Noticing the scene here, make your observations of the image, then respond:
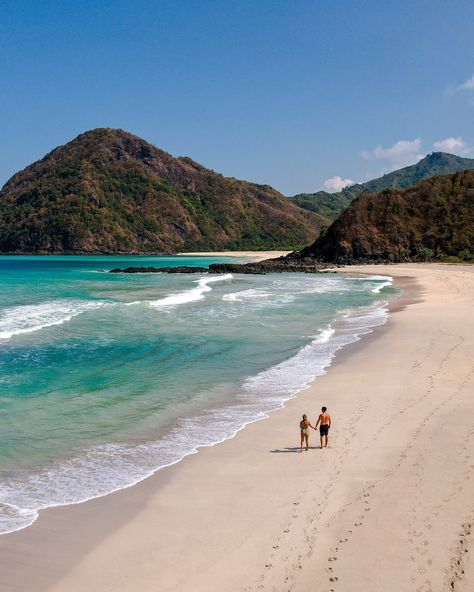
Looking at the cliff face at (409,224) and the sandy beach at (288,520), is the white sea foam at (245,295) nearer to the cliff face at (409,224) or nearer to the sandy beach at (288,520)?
the sandy beach at (288,520)

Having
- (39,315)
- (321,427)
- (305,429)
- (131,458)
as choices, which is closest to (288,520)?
(305,429)

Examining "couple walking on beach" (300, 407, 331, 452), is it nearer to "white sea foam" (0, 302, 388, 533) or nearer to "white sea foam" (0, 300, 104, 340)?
"white sea foam" (0, 302, 388, 533)

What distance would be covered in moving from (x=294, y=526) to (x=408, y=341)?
16495 millimetres

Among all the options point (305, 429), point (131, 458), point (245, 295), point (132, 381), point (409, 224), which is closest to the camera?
point (305, 429)

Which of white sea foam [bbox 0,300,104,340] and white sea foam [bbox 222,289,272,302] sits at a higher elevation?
white sea foam [bbox 0,300,104,340]

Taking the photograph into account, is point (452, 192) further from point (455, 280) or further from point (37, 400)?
point (37, 400)

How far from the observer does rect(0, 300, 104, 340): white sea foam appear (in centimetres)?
2814

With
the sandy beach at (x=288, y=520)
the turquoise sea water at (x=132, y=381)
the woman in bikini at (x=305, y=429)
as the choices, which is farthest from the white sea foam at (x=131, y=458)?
the woman in bikini at (x=305, y=429)

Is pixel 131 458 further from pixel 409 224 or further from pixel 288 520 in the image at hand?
pixel 409 224

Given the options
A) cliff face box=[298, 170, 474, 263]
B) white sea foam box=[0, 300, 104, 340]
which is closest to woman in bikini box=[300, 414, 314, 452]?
white sea foam box=[0, 300, 104, 340]

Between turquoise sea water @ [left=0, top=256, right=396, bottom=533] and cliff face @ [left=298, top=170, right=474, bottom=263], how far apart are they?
62.2 meters

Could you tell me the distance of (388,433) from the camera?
11867 mm

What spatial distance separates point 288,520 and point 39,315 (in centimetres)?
2884

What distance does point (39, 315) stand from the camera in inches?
1332
